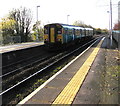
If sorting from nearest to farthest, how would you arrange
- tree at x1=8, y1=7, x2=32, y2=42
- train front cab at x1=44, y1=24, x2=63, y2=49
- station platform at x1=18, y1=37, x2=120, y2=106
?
station platform at x1=18, y1=37, x2=120, y2=106
train front cab at x1=44, y1=24, x2=63, y2=49
tree at x1=8, y1=7, x2=32, y2=42

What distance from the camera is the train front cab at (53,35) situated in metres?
17.8

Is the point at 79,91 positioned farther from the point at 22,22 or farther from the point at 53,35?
the point at 22,22

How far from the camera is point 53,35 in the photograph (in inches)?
713

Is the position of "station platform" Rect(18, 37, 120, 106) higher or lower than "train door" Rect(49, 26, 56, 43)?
lower

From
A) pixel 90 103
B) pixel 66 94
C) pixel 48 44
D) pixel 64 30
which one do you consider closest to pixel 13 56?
pixel 48 44

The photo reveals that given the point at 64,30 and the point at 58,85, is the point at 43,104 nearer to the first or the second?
the point at 58,85

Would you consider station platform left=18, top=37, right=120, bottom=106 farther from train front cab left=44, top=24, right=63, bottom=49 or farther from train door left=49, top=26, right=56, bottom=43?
train door left=49, top=26, right=56, bottom=43

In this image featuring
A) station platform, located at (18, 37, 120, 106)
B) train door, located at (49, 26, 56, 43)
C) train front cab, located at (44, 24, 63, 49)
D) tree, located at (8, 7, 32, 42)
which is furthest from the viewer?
tree, located at (8, 7, 32, 42)

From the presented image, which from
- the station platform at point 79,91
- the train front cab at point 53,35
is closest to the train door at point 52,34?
the train front cab at point 53,35

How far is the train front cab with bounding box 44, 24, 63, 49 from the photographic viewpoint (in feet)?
58.4

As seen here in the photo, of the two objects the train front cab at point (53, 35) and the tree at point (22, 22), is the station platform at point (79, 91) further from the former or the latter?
the tree at point (22, 22)

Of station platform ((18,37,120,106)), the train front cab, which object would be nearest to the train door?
the train front cab

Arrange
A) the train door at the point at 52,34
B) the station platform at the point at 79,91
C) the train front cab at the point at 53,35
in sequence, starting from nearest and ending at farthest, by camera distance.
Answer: the station platform at the point at 79,91, the train front cab at the point at 53,35, the train door at the point at 52,34

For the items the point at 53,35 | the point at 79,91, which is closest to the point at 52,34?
the point at 53,35
